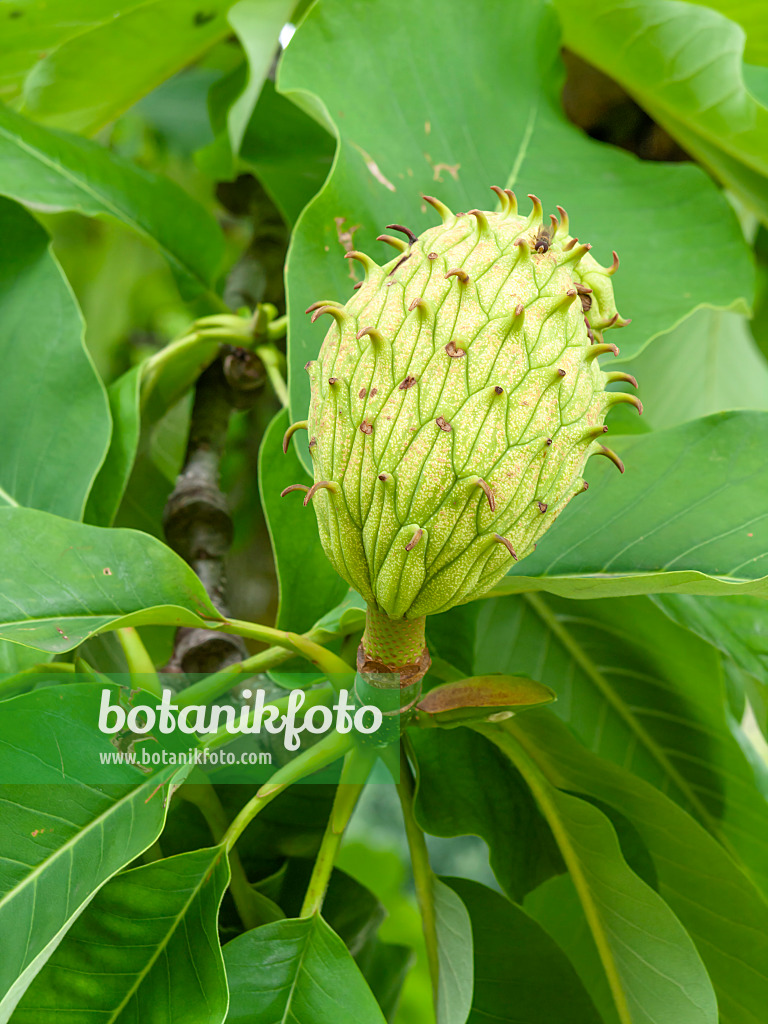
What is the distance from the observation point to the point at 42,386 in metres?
0.78

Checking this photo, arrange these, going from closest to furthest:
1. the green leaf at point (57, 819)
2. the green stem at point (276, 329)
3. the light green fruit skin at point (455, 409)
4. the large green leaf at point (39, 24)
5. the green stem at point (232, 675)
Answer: the light green fruit skin at point (455, 409)
the green leaf at point (57, 819)
the green stem at point (232, 675)
the green stem at point (276, 329)
the large green leaf at point (39, 24)

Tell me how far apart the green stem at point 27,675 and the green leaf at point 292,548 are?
161 millimetres

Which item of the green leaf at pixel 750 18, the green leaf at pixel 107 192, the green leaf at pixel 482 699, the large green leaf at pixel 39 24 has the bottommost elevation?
the green leaf at pixel 482 699

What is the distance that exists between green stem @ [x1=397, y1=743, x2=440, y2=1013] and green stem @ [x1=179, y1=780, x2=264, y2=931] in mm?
121

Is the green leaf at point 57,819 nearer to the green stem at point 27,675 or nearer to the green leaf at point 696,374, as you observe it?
the green stem at point 27,675

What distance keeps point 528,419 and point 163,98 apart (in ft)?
3.80

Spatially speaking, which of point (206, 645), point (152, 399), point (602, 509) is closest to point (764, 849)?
point (602, 509)

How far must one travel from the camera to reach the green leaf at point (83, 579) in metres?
0.56

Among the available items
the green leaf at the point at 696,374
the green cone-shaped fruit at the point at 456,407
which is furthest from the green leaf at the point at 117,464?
the green leaf at the point at 696,374

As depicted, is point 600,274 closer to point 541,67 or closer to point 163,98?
point 541,67

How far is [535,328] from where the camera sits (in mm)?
435

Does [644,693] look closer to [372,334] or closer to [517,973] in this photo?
[517,973]

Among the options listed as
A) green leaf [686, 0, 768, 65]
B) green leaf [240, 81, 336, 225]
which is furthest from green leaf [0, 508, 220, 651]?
green leaf [686, 0, 768, 65]

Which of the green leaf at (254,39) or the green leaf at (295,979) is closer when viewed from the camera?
the green leaf at (295,979)
